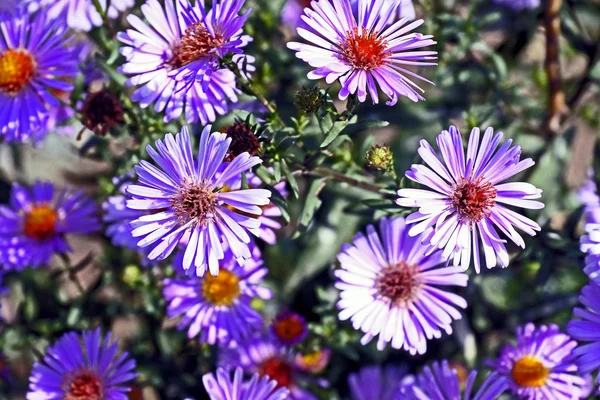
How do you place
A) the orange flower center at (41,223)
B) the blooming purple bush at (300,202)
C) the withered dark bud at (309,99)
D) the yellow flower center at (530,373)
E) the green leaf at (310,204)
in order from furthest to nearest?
the orange flower center at (41,223)
the yellow flower center at (530,373)
the green leaf at (310,204)
the blooming purple bush at (300,202)
the withered dark bud at (309,99)

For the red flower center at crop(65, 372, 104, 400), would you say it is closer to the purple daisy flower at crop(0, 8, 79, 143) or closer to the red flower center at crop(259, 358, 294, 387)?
the red flower center at crop(259, 358, 294, 387)

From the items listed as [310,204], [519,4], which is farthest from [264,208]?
[519,4]

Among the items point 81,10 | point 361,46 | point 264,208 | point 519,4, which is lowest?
point 264,208

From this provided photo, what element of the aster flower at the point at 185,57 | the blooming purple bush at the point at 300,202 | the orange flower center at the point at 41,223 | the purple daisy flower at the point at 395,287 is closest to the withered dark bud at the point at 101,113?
the blooming purple bush at the point at 300,202

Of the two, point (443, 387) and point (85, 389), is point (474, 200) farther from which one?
point (85, 389)

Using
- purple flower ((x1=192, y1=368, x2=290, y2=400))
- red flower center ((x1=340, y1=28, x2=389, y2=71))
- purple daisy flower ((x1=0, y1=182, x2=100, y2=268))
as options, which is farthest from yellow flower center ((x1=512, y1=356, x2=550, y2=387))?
purple daisy flower ((x1=0, y1=182, x2=100, y2=268))

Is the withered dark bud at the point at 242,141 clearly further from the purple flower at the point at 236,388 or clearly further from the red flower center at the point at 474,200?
the purple flower at the point at 236,388

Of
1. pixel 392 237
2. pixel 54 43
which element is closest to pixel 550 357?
pixel 392 237

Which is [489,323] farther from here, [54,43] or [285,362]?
[54,43]
